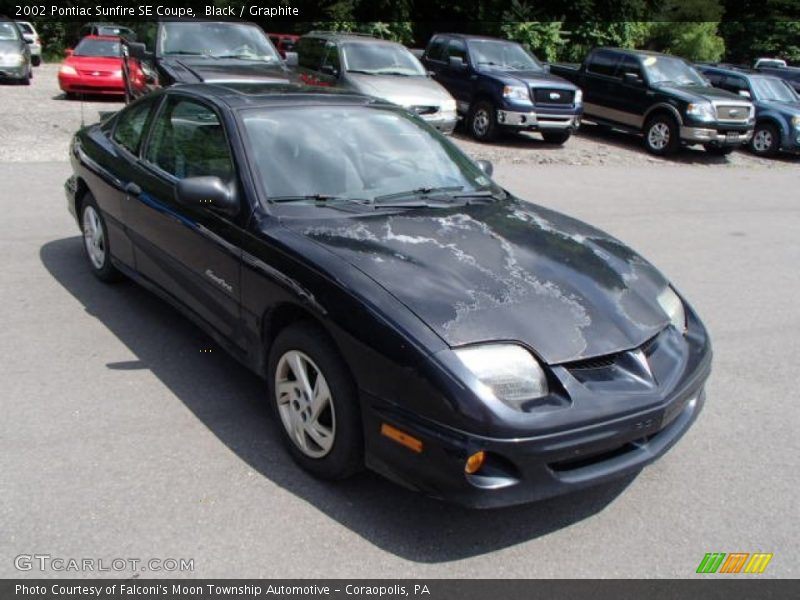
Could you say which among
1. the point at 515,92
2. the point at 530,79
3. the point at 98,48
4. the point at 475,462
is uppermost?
the point at 530,79

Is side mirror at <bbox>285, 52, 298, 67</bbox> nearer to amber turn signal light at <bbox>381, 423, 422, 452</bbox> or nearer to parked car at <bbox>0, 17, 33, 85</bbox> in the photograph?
parked car at <bbox>0, 17, 33, 85</bbox>

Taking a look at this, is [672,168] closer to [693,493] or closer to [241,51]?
[241,51]

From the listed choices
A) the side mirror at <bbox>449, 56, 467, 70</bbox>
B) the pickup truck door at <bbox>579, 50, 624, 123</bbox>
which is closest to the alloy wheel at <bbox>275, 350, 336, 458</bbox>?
the side mirror at <bbox>449, 56, 467, 70</bbox>

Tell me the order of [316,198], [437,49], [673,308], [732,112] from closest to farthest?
[673,308]
[316,198]
[732,112]
[437,49]

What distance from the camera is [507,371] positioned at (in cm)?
289

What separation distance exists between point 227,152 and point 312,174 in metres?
0.47

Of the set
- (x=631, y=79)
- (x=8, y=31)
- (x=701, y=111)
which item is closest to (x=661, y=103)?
(x=701, y=111)

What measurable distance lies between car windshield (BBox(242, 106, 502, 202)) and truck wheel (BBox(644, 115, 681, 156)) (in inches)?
458

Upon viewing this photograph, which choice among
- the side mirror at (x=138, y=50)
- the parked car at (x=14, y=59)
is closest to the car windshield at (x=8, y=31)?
the parked car at (x=14, y=59)

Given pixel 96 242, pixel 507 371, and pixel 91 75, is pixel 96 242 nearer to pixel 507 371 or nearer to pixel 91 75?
pixel 507 371

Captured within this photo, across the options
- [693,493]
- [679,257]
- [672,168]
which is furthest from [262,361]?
[672,168]

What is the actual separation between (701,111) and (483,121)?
4.18 metres

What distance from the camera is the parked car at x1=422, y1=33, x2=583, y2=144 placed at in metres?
14.1
